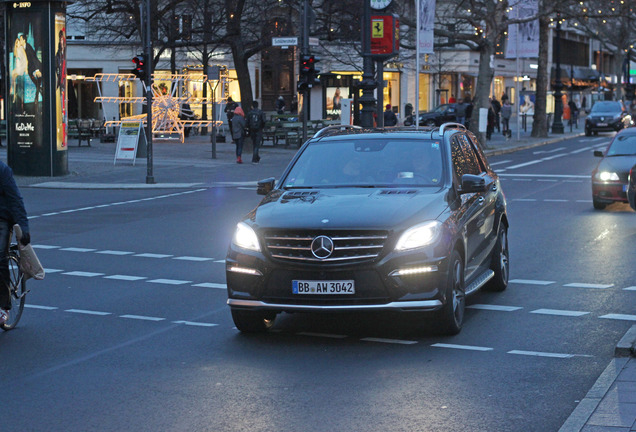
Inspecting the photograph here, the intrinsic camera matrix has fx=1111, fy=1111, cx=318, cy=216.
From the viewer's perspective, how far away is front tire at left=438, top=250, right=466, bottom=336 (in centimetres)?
852

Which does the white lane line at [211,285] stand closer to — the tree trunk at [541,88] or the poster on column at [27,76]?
the poster on column at [27,76]

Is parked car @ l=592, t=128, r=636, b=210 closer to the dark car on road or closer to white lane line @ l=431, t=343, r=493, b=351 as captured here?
the dark car on road

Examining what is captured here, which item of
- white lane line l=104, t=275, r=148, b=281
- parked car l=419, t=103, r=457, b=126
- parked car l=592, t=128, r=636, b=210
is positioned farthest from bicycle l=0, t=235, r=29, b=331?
parked car l=419, t=103, r=457, b=126

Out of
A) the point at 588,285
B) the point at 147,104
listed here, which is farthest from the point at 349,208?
the point at 147,104

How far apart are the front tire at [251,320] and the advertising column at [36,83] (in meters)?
20.4

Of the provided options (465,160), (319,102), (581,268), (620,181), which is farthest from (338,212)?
(319,102)

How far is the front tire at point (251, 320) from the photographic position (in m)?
8.74

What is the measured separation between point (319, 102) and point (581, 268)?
228 feet

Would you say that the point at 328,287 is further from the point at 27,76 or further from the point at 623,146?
the point at 27,76

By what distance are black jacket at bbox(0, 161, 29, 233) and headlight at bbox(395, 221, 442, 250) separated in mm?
3064

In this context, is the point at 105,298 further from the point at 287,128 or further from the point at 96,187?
the point at 287,128

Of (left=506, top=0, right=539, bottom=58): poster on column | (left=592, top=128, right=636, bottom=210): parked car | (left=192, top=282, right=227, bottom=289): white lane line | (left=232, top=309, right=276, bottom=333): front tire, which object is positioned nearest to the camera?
(left=232, top=309, right=276, bottom=333): front tire

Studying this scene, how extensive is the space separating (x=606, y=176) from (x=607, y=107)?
138ft

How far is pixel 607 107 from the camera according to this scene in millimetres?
59688
